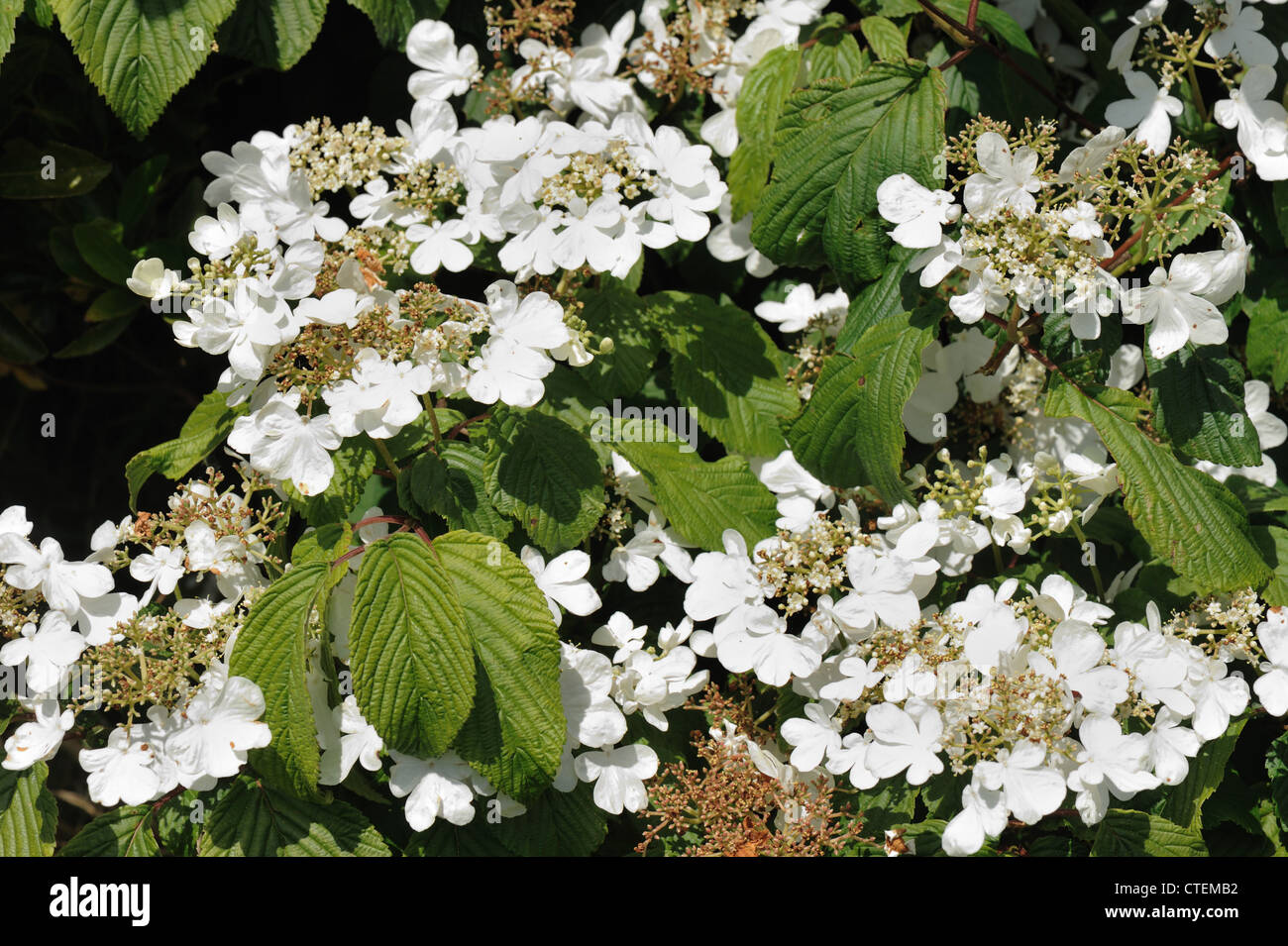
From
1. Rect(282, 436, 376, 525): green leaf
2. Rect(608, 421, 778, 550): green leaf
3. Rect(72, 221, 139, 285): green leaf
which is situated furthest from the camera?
Rect(72, 221, 139, 285): green leaf

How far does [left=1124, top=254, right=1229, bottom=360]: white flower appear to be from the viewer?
5.11ft

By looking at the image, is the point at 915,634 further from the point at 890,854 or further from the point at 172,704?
the point at 172,704

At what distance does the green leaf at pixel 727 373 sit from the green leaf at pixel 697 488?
70mm

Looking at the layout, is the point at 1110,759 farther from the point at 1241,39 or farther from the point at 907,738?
Result: the point at 1241,39

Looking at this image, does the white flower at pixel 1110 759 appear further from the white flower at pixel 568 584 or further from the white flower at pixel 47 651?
the white flower at pixel 47 651

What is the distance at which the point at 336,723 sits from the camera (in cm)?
163

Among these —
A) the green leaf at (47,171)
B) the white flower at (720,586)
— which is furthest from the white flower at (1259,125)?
the green leaf at (47,171)

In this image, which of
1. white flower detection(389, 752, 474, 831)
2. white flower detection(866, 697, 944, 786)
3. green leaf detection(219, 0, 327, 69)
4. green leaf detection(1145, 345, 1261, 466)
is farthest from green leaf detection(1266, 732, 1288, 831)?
green leaf detection(219, 0, 327, 69)

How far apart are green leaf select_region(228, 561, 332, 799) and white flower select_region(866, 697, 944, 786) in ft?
2.51

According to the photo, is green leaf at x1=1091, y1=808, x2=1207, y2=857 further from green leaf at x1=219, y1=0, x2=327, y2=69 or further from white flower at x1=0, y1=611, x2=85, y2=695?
green leaf at x1=219, y1=0, x2=327, y2=69

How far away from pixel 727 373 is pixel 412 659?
79 centimetres

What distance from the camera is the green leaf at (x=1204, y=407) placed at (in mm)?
1653

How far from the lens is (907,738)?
4.83ft

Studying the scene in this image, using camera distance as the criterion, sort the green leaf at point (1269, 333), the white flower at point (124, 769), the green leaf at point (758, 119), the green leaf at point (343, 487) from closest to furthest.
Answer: the white flower at point (124, 769)
the green leaf at point (343, 487)
the green leaf at point (1269, 333)
the green leaf at point (758, 119)
